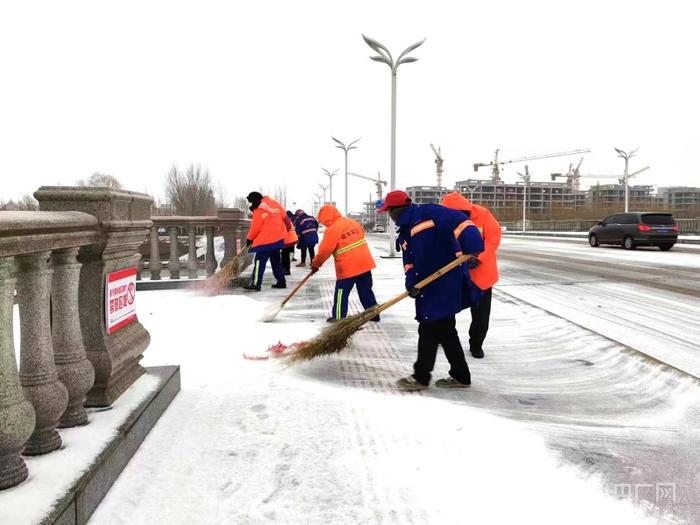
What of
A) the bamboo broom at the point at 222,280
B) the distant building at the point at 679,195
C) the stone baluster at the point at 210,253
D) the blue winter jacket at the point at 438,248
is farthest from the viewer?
the distant building at the point at 679,195

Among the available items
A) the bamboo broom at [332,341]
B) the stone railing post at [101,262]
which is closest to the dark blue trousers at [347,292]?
the bamboo broom at [332,341]

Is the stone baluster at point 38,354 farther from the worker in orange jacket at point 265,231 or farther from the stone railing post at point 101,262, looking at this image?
the worker in orange jacket at point 265,231

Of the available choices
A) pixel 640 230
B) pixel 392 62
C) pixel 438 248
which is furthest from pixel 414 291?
pixel 640 230

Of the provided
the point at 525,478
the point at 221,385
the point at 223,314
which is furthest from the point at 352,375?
the point at 223,314

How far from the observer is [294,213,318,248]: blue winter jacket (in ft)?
44.8

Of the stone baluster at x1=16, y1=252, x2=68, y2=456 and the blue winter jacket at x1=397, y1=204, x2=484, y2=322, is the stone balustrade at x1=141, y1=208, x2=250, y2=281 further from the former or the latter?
the stone baluster at x1=16, y1=252, x2=68, y2=456

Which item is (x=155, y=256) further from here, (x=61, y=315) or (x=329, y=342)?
(x=61, y=315)

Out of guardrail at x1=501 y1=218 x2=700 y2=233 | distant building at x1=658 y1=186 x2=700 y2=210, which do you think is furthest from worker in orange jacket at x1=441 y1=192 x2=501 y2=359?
distant building at x1=658 y1=186 x2=700 y2=210

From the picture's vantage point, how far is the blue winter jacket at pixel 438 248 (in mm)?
3982

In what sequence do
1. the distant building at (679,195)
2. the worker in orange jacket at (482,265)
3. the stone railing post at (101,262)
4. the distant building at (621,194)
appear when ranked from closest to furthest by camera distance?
the stone railing post at (101,262), the worker in orange jacket at (482,265), the distant building at (621,194), the distant building at (679,195)

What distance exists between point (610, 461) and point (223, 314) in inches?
210

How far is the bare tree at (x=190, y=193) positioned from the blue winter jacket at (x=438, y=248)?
60898 mm

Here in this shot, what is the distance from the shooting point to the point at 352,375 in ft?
15.0

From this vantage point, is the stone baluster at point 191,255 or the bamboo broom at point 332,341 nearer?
the bamboo broom at point 332,341
